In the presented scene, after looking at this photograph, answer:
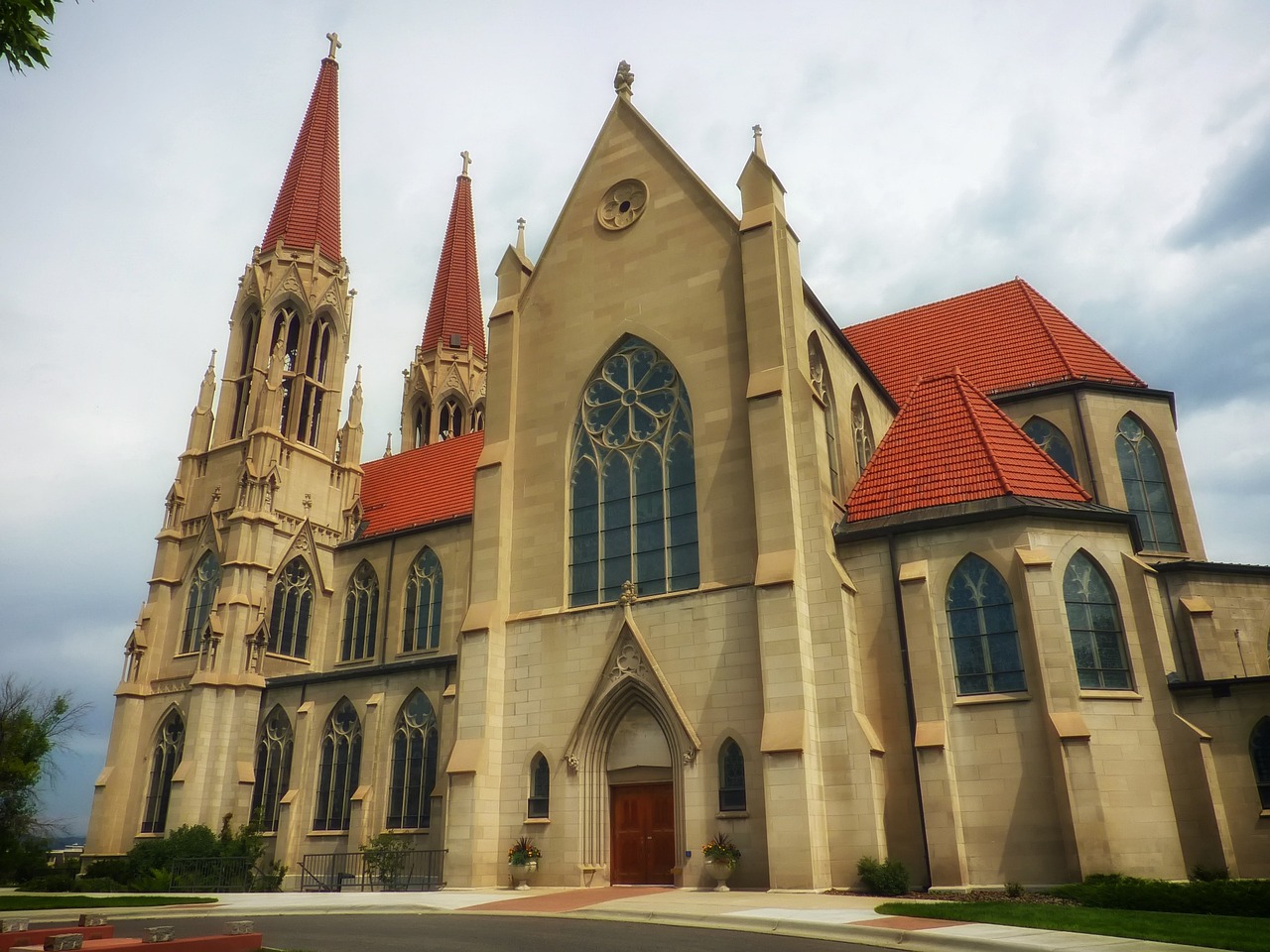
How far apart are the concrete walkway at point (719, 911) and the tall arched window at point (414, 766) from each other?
6907 mm

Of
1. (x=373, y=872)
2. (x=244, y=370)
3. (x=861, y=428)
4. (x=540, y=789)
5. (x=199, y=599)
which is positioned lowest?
(x=373, y=872)

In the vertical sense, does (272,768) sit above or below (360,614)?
below

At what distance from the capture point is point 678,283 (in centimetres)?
2370

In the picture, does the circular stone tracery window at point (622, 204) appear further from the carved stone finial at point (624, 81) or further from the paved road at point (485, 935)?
the paved road at point (485, 935)

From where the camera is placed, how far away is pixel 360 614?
34.8m

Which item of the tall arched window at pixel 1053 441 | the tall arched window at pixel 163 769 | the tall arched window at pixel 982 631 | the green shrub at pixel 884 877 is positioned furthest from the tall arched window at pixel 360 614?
the tall arched window at pixel 1053 441

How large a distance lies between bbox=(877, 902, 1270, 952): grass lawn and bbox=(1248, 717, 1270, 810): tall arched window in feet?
23.8

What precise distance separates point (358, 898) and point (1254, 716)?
60.1 ft

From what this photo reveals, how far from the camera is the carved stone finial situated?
26719 millimetres

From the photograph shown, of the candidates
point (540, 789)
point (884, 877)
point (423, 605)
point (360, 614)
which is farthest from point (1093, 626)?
point (360, 614)

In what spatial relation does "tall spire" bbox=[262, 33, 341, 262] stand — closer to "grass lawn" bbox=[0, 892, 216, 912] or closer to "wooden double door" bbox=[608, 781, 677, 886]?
"grass lawn" bbox=[0, 892, 216, 912]

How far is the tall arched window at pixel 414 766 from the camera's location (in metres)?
27.4

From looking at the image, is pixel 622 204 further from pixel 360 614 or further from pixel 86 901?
pixel 86 901

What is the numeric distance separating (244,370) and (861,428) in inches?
1020
